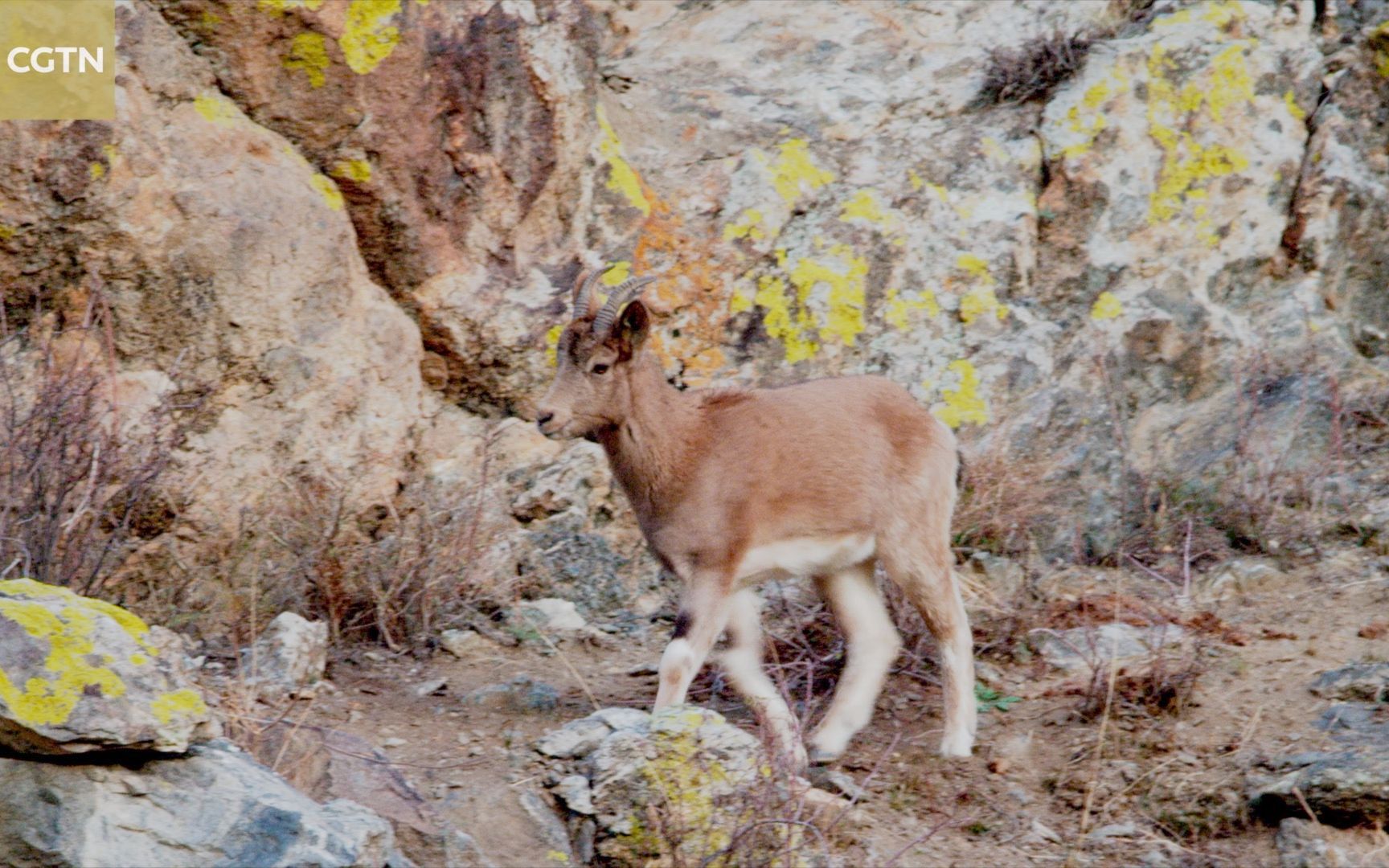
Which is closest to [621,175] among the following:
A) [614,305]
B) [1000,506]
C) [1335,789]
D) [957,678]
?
[614,305]

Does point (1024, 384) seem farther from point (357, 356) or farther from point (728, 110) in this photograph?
point (357, 356)

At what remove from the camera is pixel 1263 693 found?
6754mm

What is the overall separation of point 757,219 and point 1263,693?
12.8 ft

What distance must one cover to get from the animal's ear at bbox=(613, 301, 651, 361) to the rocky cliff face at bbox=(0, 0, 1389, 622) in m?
1.53

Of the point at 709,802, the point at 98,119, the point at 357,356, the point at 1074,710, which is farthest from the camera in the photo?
the point at 357,356

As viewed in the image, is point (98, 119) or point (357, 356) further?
point (357, 356)

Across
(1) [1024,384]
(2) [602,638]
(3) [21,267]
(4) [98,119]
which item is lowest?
(2) [602,638]

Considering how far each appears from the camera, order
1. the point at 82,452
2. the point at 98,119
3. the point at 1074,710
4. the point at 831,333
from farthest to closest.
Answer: the point at 831,333
the point at 98,119
the point at 1074,710
the point at 82,452

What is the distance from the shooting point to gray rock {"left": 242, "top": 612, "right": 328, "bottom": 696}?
6141mm

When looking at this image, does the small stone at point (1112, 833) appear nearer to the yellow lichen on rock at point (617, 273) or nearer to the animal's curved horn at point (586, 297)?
the animal's curved horn at point (586, 297)

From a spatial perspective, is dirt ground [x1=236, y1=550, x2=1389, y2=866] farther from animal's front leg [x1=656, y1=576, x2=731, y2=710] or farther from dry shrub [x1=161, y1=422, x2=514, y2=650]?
animal's front leg [x1=656, y1=576, x2=731, y2=710]

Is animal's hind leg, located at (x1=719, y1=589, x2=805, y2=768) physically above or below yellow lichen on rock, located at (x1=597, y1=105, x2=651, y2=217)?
below

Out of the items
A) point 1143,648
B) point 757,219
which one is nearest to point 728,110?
point 757,219
